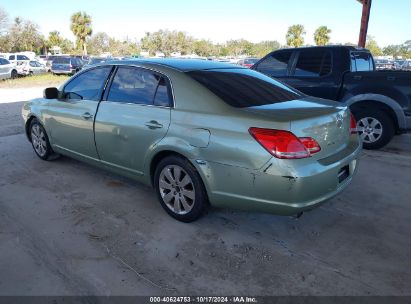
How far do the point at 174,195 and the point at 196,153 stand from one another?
610mm

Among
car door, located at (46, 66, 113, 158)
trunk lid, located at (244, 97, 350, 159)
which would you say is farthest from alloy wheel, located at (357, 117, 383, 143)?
car door, located at (46, 66, 113, 158)

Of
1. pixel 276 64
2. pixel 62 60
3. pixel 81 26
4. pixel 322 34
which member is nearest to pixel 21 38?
pixel 81 26

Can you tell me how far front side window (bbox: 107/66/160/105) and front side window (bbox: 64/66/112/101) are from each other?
0.74 ft

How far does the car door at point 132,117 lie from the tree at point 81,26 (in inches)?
2351

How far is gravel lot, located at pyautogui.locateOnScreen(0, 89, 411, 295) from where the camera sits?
2.54 meters

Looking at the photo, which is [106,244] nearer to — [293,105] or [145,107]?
[145,107]

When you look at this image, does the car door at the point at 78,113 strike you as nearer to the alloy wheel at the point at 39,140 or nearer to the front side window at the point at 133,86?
the front side window at the point at 133,86

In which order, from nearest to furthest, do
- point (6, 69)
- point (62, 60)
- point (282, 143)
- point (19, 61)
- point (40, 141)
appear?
point (282, 143) → point (40, 141) → point (6, 69) → point (62, 60) → point (19, 61)

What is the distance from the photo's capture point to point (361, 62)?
6.60 meters

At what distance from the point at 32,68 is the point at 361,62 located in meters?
26.7

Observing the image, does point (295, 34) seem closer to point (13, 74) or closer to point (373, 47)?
point (373, 47)

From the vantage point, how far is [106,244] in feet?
10.0

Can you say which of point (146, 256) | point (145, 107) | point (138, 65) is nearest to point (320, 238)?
point (146, 256)

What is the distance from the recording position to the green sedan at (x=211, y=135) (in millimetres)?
2730
